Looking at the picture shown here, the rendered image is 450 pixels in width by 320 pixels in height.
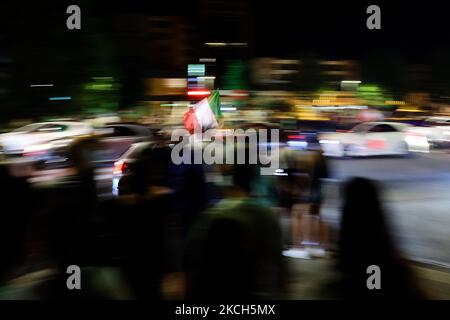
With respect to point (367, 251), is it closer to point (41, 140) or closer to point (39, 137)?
point (41, 140)

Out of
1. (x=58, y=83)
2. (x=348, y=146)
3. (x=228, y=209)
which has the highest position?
(x=58, y=83)

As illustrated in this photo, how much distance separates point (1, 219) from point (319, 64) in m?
71.3

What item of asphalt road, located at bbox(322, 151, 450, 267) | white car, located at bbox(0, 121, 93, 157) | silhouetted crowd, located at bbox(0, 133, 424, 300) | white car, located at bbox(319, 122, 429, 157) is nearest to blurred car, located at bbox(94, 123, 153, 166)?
white car, located at bbox(0, 121, 93, 157)

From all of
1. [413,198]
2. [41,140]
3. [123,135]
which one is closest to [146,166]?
[413,198]

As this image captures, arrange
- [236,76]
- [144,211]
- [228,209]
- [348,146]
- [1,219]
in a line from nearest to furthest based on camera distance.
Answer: [228,209] → [1,219] → [144,211] → [348,146] → [236,76]

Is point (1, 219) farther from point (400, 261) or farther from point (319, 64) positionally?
point (319, 64)

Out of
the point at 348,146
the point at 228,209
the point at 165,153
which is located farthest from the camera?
the point at 348,146

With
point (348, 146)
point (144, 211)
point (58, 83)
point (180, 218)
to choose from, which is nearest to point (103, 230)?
point (144, 211)

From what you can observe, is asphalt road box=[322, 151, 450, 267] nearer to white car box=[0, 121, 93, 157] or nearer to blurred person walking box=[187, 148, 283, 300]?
blurred person walking box=[187, 148, 283, 300]

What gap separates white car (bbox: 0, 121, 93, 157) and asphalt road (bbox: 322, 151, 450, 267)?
6.37m

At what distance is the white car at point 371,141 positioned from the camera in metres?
15.9

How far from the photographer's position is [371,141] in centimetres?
1603

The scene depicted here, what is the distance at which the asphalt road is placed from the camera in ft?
20.1

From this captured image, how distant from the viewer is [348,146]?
15.8 metres
